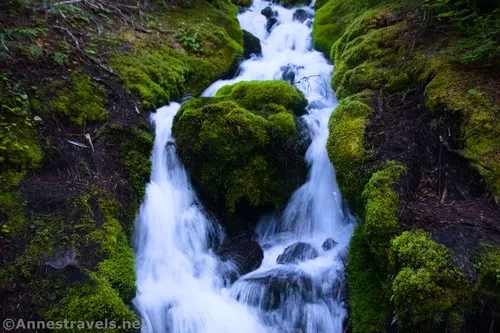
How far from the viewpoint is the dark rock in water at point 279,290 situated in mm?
4348

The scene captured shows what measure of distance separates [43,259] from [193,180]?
2469 mm

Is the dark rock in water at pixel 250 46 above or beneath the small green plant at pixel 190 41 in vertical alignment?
beneath

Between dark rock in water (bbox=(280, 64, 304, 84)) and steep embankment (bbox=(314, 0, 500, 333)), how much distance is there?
139 cm

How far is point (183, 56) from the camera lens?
25.6ft

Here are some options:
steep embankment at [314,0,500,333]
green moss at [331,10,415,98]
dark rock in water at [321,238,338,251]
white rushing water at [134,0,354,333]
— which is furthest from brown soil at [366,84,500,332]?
dark rock in water at [321,238,338,251]

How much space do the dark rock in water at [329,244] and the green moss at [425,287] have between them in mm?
1491

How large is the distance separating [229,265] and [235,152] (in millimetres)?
1610

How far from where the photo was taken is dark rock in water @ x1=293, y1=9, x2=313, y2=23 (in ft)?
35.7

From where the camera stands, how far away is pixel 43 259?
3598mm

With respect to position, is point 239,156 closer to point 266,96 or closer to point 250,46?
point 266,96

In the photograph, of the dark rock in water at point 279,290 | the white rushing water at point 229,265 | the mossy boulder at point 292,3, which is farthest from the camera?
the mossy boulder at point 292,3

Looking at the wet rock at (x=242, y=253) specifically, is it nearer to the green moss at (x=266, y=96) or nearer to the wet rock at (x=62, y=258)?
the wet rock at (x=62, y=258)

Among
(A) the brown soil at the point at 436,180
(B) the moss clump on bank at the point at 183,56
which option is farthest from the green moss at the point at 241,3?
(A) the brown soil at the point at 436,180

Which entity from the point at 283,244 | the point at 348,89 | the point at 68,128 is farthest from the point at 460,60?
the point at 68,128
